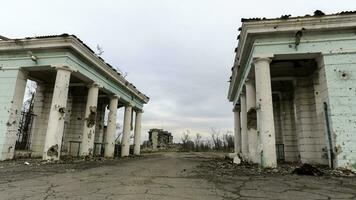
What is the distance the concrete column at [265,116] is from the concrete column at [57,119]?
862 cm

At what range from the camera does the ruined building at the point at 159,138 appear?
42031mm

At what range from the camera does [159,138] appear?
4381 cm

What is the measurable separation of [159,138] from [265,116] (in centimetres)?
3533

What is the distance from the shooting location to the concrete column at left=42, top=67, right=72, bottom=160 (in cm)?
1189

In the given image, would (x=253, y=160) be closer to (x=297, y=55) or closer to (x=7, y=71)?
(x=297, y=55)

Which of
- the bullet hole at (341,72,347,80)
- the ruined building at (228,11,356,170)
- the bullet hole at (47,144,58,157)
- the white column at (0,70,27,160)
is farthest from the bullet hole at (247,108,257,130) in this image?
the white column at (0,70,27,160)

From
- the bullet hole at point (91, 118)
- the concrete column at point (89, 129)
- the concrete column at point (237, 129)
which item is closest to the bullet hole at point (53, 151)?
the concrete column at point (89, 129)

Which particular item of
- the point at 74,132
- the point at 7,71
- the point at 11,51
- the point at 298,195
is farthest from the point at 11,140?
the point at 298,195

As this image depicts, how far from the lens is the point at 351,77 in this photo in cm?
938

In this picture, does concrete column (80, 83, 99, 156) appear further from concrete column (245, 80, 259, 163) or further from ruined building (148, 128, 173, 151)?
ruined building (148, 128, 173, 151)

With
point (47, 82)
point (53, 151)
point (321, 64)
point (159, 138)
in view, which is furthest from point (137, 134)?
point (159, 138)

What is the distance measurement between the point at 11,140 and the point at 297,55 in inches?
516

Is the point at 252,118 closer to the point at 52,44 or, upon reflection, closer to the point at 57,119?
the point at 57,119

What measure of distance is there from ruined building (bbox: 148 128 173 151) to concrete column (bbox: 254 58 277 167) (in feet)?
106
